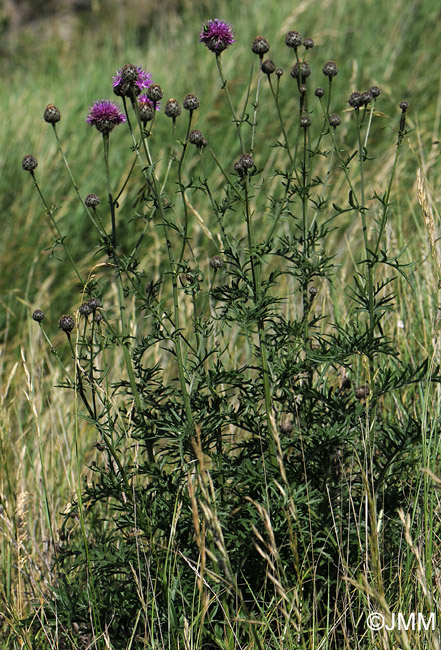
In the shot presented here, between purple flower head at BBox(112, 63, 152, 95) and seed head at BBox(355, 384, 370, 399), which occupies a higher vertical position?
purple flower head at BBox(112, 63, 152, 95)

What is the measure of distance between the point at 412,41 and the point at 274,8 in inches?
41.3

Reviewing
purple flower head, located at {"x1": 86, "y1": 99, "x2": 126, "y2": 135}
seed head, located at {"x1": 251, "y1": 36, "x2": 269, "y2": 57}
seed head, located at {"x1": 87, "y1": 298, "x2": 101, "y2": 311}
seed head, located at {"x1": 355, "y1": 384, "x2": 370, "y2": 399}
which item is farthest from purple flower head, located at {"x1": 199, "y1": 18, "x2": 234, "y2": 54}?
seed head, located at {"x1": 355, "y1": 384, "x2": 370, "y2": 399}

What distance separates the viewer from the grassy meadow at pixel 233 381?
1.82 metres

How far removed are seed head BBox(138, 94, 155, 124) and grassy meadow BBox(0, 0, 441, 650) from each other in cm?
6

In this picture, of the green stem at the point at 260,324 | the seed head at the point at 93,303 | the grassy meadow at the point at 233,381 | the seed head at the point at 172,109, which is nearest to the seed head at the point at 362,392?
the grassy meadow at the point at 233,381

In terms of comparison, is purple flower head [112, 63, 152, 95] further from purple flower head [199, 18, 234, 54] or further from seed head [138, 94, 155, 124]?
purple flower head [199, 18, 234, 54]

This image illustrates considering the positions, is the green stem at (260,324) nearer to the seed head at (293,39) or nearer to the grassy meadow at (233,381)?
the grassy meadow at (233,381)

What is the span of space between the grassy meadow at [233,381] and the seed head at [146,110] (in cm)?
6

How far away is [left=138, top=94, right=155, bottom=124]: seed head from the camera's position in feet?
6.06

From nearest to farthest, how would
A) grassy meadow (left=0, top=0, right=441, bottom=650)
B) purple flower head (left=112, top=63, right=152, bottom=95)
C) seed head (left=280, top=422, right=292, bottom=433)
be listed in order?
purple flower head (left=112, top=63, right=152, bottom=95), grassy meadow (left=0, top=0, right=441, bottom=650), seed head (left=280, top=422, right=292, bottom=433)

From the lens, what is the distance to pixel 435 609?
1.82m

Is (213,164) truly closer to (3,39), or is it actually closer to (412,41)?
(412,41)

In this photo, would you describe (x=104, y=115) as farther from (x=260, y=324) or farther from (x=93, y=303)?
(x=260, y=324)

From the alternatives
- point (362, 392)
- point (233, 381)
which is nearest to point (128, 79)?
point (233, 381)
